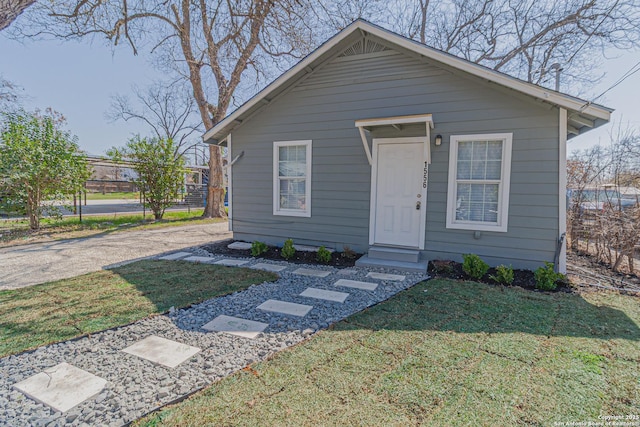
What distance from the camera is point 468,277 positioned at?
15.2ft

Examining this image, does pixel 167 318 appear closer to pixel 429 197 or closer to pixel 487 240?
pixel 429 197

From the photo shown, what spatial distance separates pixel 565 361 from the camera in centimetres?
233

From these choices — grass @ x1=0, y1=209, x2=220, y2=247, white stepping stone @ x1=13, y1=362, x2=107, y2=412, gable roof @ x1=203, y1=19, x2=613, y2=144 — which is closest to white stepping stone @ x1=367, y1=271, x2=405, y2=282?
gable roof @ x1=203, y1=19, x2=613, y2=144

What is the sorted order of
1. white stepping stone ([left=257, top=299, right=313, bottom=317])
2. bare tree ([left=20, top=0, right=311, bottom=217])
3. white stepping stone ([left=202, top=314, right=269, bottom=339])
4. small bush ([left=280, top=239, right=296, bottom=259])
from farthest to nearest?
1. bare tree ([left=20, top=0, right=311, bottom=217])
2. small bush ([left=280, top=239, right=296, bottom=259])
3. white stepping stone ([left=257, top=299, right=313, bottom=317])
4. white stepping stone ([left=202, top=314, right=269, bottom=339])

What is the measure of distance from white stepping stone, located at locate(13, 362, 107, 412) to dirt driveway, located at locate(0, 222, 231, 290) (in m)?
2.95

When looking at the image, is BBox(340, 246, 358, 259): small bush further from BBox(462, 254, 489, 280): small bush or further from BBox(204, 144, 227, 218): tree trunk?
BBox(204, 144, 227, 218): tree trunk

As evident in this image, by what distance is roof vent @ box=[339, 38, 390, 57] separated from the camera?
5469 mm

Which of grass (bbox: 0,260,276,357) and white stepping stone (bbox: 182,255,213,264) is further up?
white stepping stone (bbox: 182,255,213,264)

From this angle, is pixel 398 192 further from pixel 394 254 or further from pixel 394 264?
pixel 394 264

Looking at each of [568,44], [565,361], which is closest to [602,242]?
[565,361]

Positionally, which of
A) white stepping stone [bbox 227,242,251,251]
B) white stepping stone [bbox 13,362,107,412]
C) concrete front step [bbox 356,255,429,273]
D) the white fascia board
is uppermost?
the white fascia board

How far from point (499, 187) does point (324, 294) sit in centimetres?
327

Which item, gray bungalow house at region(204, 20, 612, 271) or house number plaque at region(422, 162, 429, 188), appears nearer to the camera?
gray bungalow house at region(204, 20, 612, 271)

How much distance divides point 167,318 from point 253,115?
15.4 ft
